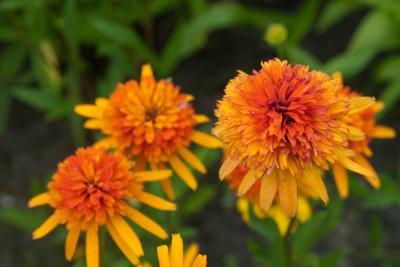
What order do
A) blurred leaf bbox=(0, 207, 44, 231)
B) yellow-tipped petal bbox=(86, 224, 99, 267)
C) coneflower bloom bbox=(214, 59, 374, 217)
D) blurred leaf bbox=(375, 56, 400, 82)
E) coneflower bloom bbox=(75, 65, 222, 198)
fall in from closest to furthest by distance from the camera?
1. coneflower bloom bbox=(214, 59, 374, 217)
2. yellow-tipped petal bbox=(86, 224, 99, 267)
3. coneflower bloom bbox=(75, 65, 222, 198)
4. blurred leaf bbox=(0, 207, 44, 231)
5. blurred leaf bbox=(375, 56, 400, 82)

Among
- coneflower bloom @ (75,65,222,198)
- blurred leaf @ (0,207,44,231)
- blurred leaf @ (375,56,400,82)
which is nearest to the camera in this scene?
coneflower bloom @ (75,65,222,198)

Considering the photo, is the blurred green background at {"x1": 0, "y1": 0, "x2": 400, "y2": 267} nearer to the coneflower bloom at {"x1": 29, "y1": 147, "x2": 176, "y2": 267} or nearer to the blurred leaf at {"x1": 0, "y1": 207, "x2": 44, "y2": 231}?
the blurred leaf at {"x1": 0, "y1": 207, "x2": 44, "y2": 231}

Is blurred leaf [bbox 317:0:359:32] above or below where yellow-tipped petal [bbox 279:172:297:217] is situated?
above

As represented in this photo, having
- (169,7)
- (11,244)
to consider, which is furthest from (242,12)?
(11,244)

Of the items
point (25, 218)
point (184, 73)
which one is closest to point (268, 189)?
point (25, 218)

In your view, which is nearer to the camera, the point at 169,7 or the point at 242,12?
the point at 242,12

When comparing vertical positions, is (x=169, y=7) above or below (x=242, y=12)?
above

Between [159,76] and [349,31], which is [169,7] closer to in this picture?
[159,76]

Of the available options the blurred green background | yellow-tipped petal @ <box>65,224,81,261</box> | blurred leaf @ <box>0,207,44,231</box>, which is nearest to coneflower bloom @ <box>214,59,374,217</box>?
yellow-tipped petal @ <box>65,224,81,261</box>
